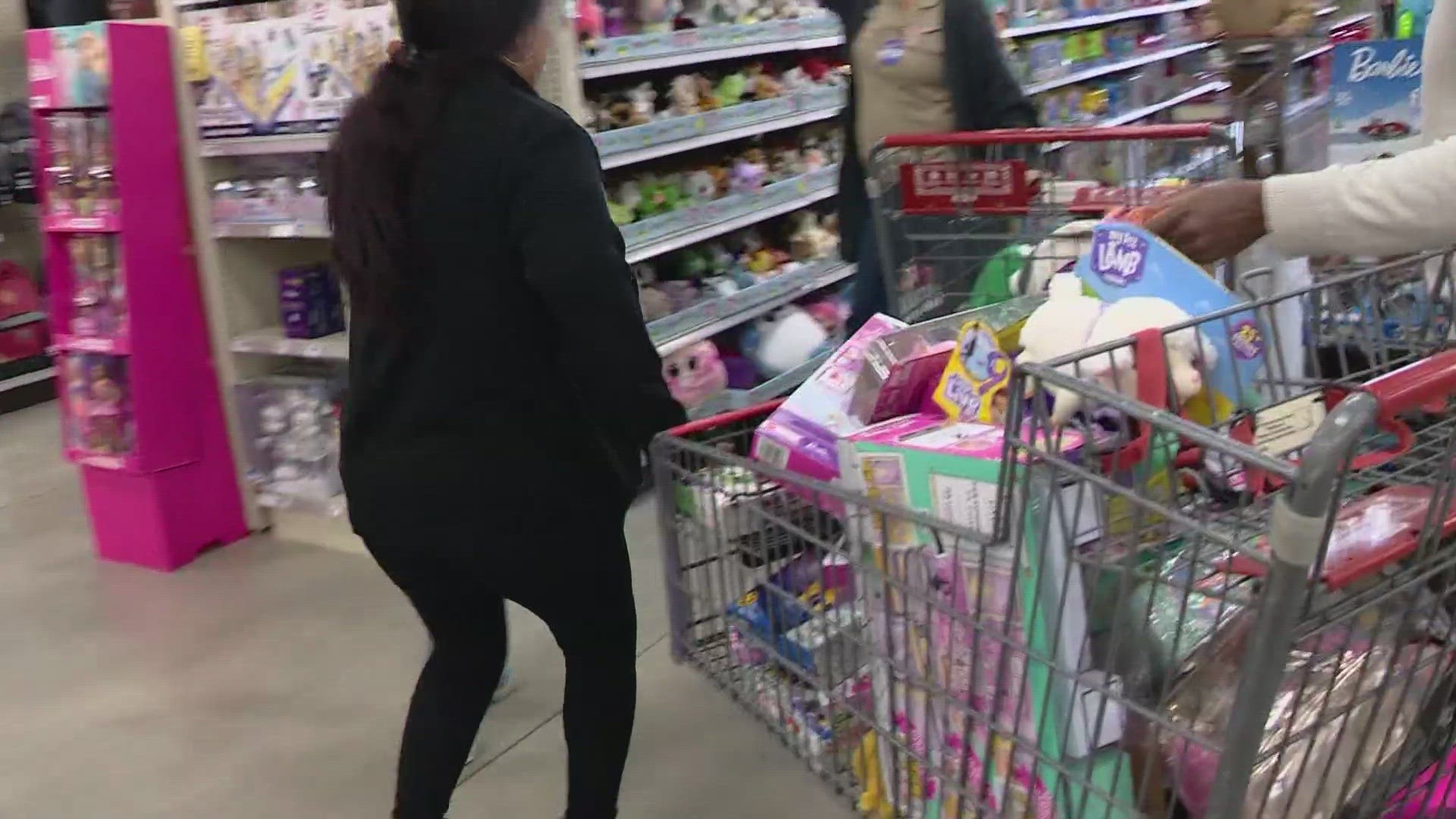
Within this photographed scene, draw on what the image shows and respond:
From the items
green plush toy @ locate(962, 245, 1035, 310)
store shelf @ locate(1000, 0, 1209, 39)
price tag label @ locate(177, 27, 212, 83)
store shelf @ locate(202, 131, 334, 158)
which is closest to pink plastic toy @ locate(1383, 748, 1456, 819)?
green plush toy @ locate(962, 245, 1035, 310)

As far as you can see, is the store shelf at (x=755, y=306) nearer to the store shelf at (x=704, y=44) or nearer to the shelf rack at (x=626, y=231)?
the shelf rack at (x=626, y=231)

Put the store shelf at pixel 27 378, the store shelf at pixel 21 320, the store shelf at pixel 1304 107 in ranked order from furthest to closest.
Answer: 1. the store shelf at pixel 21 320
2. the store shelf at pixel 27 378
3. the store shelf at pixel 1304 107

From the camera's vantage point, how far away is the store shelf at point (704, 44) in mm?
3443

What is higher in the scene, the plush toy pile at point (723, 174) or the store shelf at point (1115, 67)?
the store shelf at point (1115, 67)

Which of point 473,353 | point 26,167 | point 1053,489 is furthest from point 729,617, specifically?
point 26,167

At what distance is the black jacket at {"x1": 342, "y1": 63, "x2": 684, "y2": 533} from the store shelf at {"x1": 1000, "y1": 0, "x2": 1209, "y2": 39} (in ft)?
13.5

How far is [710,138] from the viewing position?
3932 mm

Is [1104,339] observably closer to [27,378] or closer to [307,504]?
[307,504]

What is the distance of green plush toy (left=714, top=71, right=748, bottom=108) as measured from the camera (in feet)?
13.9

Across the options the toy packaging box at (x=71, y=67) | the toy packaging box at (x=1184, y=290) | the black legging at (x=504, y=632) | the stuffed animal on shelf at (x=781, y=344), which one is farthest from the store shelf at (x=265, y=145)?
the toy packaging box at (x=1184, y=290)

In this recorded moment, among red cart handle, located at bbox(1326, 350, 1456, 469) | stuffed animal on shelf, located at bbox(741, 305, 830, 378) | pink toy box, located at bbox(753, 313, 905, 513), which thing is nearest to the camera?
red cart handle, located at bbox(1326, 350, 1456, 469)

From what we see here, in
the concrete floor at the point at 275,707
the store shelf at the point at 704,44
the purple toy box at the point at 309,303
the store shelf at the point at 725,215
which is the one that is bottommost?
the concrete floor at the point at 275,707

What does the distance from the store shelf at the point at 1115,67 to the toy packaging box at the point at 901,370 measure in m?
4.31

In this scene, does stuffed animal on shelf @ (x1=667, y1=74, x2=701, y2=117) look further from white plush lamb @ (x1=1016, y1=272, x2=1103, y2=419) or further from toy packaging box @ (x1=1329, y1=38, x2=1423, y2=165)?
white plush lamb @ (x1=1016, y1=272, x2=1103, y2=419)
